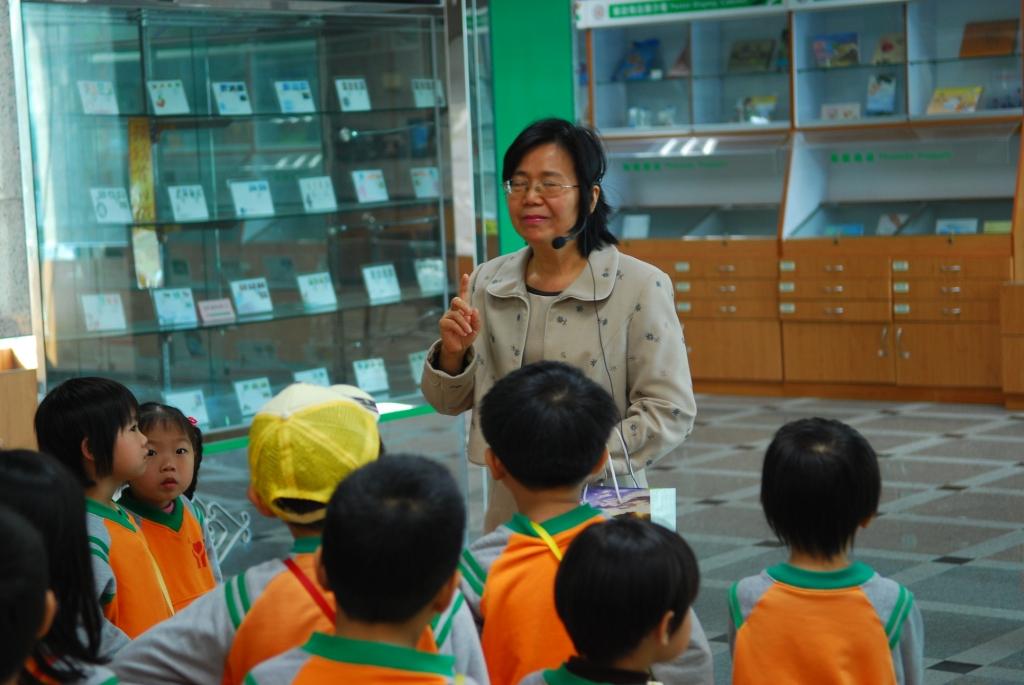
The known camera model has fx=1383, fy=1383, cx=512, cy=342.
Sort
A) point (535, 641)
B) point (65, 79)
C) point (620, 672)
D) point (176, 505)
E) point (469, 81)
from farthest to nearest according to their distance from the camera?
1. point (469, 81)
2. point (65, 79)
3. point (176, 505)
4. point (535, 641)
5. point (620, 672)

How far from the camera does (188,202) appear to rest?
16.7 ft

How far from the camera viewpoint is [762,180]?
32.3ft

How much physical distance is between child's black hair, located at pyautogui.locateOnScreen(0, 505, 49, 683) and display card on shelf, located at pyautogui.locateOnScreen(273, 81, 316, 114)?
162 inches

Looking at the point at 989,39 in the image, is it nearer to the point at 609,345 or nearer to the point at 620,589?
the point at 609,345

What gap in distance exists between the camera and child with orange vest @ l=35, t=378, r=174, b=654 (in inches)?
101

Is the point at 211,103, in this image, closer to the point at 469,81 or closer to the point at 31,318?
the point at 469,81

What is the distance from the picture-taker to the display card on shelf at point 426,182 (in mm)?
5422

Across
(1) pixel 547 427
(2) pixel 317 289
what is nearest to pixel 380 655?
(1) pixel 547 427

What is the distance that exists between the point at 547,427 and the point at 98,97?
3237 mm

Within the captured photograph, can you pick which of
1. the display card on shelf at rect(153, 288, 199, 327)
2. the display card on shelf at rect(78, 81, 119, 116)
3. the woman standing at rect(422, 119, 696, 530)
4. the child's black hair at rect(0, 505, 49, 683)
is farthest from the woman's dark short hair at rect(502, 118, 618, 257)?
the display card on shelf at rect(153, 288, 199, 327)

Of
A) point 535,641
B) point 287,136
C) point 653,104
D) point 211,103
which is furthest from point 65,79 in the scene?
point 653,104

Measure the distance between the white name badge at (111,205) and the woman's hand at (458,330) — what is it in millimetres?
2473

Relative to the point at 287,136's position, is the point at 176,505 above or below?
below

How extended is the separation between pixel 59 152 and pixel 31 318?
0.83 m
